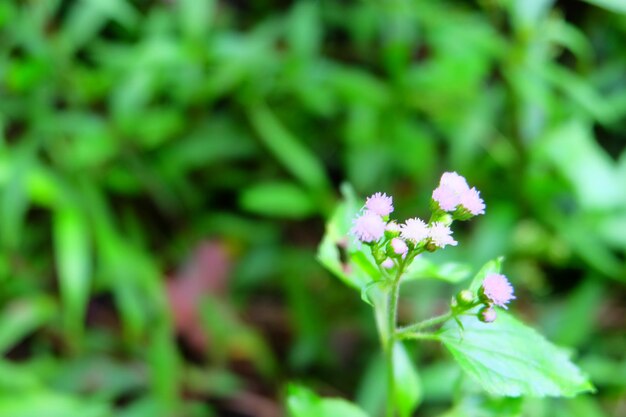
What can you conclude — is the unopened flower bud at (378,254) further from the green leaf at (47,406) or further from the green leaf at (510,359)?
the green leaf at (47,406)

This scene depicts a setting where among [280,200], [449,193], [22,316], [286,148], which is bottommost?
[449,193]

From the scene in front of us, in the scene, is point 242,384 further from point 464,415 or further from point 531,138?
point 464,415

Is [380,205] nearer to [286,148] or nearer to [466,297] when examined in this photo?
[466,297]

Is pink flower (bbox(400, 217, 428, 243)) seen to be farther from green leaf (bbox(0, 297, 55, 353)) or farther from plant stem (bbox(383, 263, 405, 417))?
green leaf (bbox(0, 297, 55, 353))

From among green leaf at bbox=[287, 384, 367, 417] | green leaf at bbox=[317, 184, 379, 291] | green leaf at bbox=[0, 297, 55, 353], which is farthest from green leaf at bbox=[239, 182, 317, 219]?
green leaf at bbox=[287, 384, 367, 417]

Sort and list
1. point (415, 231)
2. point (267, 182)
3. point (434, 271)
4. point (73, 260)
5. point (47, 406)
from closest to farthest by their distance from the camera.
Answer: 1. point (415, 231)
2. point (434, 271)
3. point (47, 406)
4. point (73, 260)
5. point (267, 182)

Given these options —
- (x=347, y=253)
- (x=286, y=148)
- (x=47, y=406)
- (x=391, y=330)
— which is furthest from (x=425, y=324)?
(x=286, y=148)

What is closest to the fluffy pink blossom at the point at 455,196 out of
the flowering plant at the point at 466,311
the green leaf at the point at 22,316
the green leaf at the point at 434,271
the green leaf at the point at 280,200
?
the flowering plant at the point at 466,311
